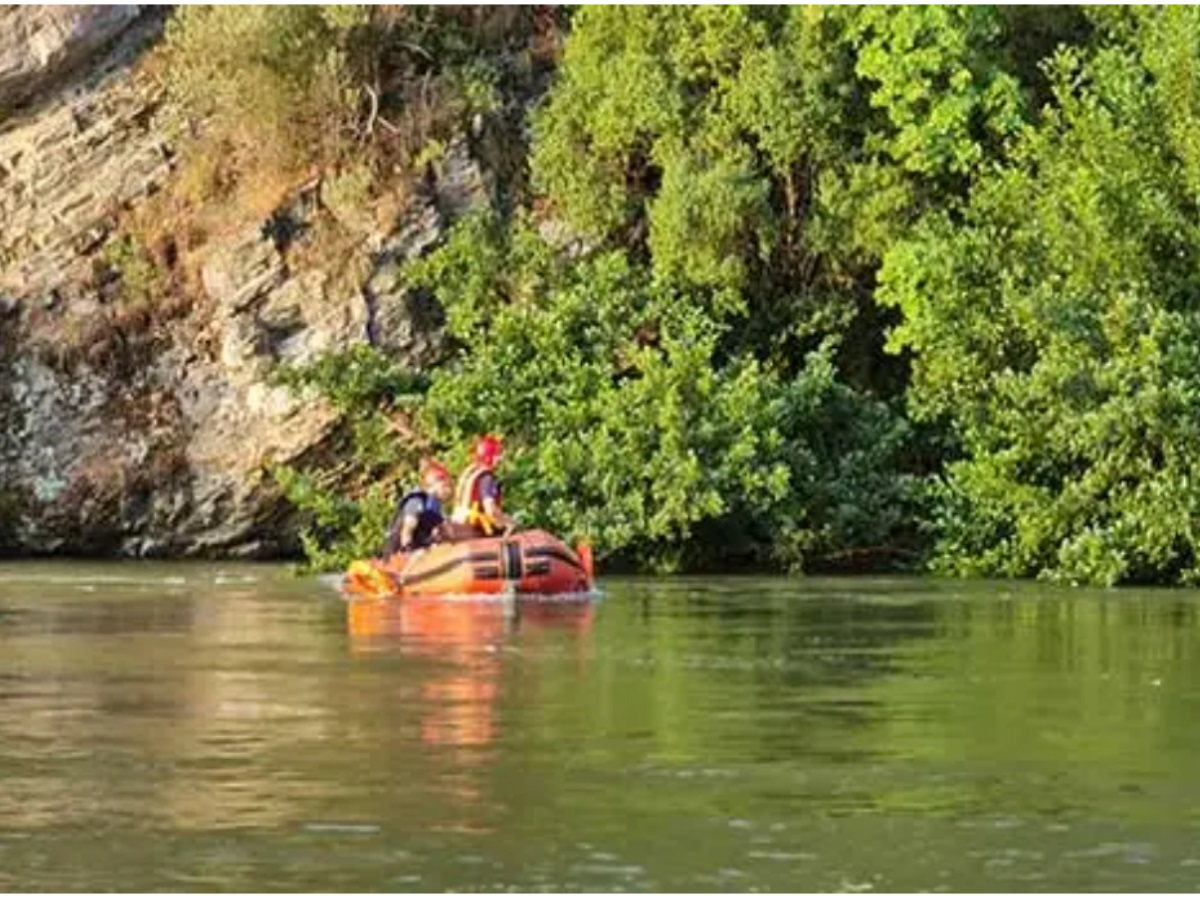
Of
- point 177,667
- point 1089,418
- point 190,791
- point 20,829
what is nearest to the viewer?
point 20,829

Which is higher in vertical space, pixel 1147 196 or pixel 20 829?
pixel 1147 196

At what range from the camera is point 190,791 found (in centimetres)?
1573

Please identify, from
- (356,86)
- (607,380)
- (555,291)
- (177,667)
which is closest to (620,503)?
(607,380)

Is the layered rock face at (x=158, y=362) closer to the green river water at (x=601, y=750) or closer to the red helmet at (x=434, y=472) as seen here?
the red helmet at (x=434, y=472)

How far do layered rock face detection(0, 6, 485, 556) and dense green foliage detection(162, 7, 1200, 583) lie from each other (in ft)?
2.53

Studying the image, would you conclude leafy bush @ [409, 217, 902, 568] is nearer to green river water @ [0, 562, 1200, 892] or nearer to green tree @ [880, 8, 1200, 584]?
green tree @ [880, 8, 1200, 584]

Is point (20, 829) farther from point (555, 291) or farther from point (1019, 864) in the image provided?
point (555, 291)

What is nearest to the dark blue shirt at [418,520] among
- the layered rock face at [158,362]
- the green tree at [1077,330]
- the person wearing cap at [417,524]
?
the person wearing cap at [417,524]

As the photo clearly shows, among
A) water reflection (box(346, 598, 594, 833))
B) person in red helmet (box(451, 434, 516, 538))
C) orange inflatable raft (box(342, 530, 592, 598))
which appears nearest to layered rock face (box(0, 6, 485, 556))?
person in red helmet (box(451, 434, 516, 538))

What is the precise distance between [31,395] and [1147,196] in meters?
13.7

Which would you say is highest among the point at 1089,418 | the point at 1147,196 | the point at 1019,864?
the point at 1147,196

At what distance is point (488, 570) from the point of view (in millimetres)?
31281

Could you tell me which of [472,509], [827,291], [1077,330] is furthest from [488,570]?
[827,291]

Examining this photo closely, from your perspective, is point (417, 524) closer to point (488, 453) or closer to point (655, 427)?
point (488, 453)
